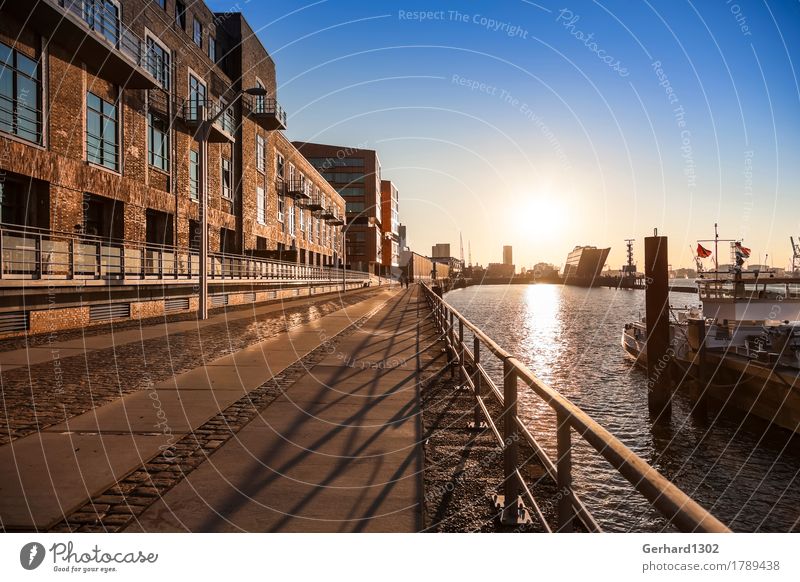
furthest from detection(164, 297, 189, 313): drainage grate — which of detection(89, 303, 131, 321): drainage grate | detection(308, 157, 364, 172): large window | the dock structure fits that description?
detection(308, 157, 364, 172): large window

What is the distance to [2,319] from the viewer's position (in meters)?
13.5

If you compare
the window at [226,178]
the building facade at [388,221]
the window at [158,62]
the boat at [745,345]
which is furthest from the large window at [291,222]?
the building facade at [388,221]

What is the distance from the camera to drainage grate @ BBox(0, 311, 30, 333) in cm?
1358

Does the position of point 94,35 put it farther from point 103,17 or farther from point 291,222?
point 291,222

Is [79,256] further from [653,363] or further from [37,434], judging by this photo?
[653,363]

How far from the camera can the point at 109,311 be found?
18297 millimetres

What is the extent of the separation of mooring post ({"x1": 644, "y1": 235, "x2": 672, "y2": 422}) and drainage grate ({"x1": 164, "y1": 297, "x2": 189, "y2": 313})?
62.1 feet

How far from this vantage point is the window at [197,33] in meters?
31.4

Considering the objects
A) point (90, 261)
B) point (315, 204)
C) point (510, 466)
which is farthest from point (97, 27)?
point (315, 204)

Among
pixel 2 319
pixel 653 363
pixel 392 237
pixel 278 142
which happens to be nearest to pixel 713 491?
pixel 653 363

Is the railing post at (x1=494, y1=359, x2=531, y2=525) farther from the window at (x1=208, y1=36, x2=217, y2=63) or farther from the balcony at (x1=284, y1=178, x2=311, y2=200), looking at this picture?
the balcony at (x1=284, y1=178, x2=311, y2=200)

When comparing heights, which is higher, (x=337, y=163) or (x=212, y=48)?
(x=337, y=163)

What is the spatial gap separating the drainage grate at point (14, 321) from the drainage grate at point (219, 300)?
42.1 feet

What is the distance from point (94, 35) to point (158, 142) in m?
8.27
